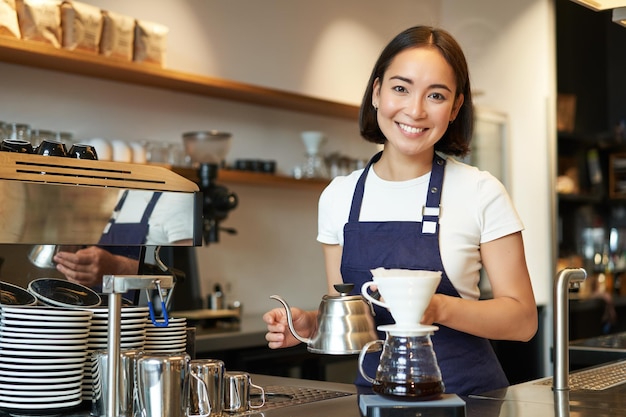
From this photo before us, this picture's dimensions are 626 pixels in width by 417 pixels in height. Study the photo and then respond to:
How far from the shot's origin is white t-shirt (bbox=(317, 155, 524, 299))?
208 centimetres

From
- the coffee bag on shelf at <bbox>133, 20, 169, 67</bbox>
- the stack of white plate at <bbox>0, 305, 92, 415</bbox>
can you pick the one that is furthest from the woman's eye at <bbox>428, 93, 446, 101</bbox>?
the coffee bag on shelf at <bbox>133, 20, 169, 67</bbox>

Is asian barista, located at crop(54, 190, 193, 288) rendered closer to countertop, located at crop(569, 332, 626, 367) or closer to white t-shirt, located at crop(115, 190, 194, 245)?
white t-shirt, located at crop(115, 190, 194, 245)

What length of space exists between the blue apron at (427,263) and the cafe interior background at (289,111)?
1997 mm

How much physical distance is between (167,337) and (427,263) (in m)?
0.64

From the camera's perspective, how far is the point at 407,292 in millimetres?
1516

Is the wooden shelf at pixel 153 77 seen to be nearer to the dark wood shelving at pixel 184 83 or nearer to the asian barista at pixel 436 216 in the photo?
the dark wood shelving at pixel 184 83

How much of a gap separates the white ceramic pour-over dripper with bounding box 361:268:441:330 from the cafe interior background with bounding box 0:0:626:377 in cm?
251

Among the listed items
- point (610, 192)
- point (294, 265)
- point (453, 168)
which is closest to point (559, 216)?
point (610, 192)

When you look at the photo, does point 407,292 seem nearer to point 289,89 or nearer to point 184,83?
point 184,83

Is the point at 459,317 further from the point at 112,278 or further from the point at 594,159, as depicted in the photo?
the point at 594,159

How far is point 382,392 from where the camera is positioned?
158 cm

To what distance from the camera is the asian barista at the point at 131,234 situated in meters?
1.96

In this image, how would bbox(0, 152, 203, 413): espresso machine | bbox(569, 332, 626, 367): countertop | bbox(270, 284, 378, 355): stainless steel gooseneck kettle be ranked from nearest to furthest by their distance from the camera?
bbox(270, 284, 378, 355): stainless steel gooseneck kettle, bbox(0, 152, 203, 413): espresso machine, bbox(569, 332, 626, 367): countertop

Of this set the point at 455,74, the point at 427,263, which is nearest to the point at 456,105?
the point at 455,74
